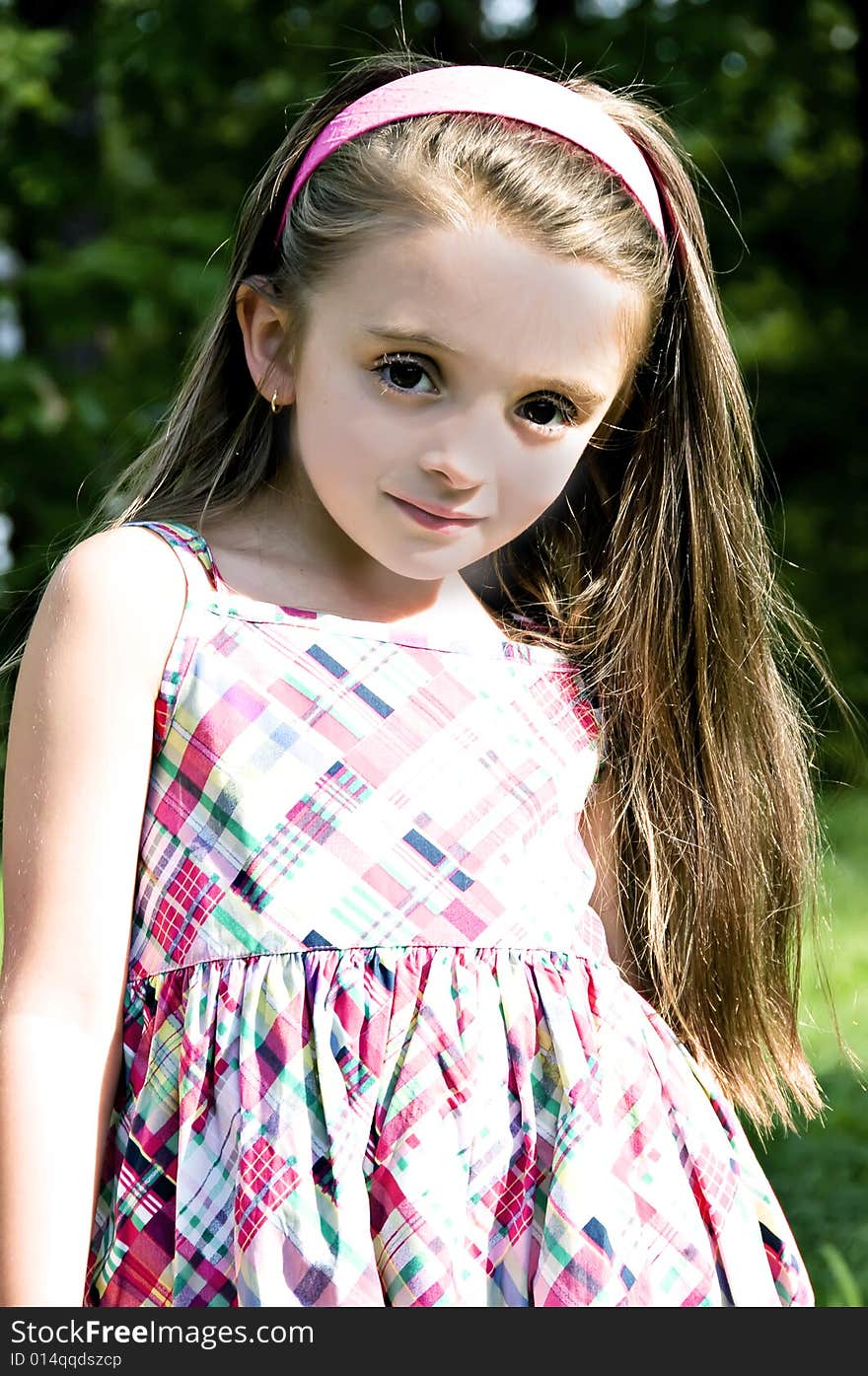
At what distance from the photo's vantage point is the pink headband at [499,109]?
5.49 feet

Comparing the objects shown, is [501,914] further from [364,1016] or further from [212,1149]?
[212,1149]

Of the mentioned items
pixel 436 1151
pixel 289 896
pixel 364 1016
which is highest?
pixel 289 896

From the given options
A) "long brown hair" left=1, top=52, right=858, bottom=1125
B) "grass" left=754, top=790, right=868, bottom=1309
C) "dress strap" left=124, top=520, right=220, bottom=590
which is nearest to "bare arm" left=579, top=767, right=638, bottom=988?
"long brown hair" left=1, top=52, right=858, bottom=1125

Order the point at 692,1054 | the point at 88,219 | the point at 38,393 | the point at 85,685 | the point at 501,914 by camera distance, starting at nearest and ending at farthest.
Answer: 1. the point at 85,685
2. the point at 501,914
3. the point at 692,1054
4. the point at 38,393
5. the point at 88,219

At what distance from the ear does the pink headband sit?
4.4 inches

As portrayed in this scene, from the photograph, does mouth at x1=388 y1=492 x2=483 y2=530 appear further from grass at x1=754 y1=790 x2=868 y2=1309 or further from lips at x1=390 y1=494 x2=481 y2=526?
grass at x1=754 y1=790 x2=868 y2=1309

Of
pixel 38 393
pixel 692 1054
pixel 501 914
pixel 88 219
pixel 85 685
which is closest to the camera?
pixel 85 685

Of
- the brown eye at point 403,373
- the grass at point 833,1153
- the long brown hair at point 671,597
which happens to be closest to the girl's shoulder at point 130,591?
the long brown hair at point 671,597

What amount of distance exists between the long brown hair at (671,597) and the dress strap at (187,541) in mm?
88

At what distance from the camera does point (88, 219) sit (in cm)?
721

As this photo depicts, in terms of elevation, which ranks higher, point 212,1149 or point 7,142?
point 7,142

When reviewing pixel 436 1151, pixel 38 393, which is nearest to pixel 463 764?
pixel 436 1151

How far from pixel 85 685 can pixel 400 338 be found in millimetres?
479

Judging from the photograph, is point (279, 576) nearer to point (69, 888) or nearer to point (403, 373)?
point (403, 373)
